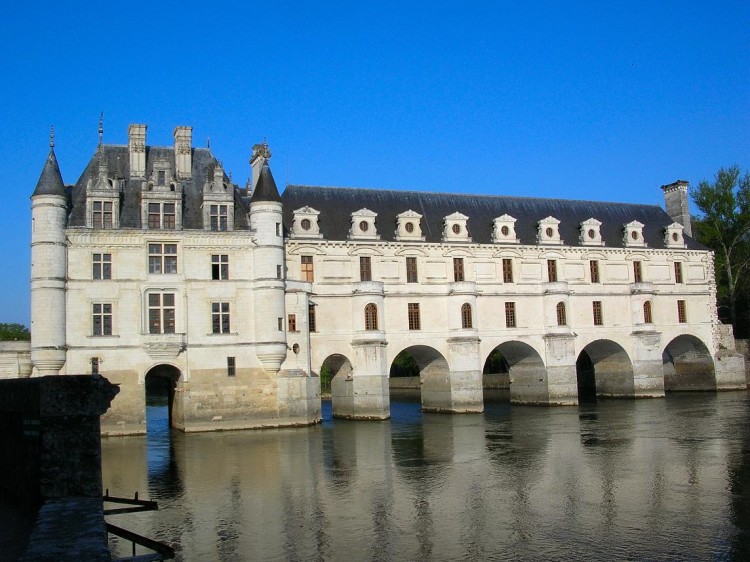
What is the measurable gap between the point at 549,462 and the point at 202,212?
2095 centimetres

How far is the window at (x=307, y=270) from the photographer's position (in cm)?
3916

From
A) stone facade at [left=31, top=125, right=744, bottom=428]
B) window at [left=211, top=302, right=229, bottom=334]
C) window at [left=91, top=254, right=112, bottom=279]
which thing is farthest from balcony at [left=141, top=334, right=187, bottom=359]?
window at [left=91, top=254, right=112, bottom=279]

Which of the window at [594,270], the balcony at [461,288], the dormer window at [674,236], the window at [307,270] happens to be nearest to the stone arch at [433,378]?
the balcony at [461,288]

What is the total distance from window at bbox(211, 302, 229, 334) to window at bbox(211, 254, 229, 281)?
1.30 meters

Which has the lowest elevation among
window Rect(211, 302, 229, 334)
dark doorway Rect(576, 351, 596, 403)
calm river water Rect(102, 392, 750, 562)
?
calm river water Rect(102, 392, 750, 562)

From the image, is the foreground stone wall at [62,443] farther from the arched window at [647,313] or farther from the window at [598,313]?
the arched window at [647,313]

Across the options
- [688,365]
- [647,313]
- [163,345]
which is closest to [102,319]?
[163,345]

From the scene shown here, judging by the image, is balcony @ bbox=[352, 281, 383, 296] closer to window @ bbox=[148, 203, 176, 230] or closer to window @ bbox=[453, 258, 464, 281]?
window @ bbox=[453, 258, 464, 281]

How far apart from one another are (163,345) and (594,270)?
26185mm

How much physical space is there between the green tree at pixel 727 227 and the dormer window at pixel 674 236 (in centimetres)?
1020

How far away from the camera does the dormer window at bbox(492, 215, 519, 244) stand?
43.8 m

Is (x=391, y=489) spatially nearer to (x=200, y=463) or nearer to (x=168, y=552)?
(x=200, y=463)

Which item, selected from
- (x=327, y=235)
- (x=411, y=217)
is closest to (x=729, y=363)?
(x=411, y=217)

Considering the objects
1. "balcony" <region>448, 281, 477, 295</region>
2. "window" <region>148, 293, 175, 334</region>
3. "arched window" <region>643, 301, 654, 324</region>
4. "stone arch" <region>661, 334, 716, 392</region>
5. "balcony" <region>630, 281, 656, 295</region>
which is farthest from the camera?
"stone arch" <region>661, 334, 716, 392</region>
